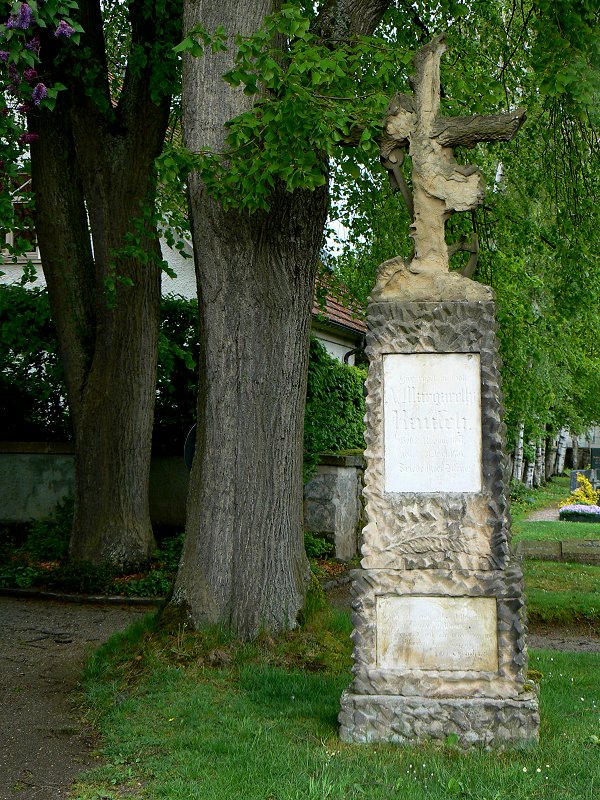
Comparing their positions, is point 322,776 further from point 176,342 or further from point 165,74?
point 176,342

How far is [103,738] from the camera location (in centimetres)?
588

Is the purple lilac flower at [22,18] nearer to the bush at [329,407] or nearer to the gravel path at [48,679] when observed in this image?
the gravel path at [48,679]

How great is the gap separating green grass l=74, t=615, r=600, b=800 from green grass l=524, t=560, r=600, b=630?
2436mm

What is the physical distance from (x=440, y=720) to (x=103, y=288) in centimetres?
789

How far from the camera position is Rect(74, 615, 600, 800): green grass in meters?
4.73

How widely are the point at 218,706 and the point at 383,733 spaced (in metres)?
1.27

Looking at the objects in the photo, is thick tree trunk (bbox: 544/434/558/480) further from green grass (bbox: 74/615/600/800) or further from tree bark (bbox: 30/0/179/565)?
green grass (bbox: 74/615/600/800)

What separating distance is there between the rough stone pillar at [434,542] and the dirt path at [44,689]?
5.43 ft

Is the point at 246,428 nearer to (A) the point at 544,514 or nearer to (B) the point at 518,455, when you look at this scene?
(A) the point at 544,514

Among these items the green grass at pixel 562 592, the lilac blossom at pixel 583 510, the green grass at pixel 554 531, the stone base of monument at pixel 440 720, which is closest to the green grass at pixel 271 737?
the stone base of monument at pixel 440 720

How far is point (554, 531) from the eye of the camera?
17.5m

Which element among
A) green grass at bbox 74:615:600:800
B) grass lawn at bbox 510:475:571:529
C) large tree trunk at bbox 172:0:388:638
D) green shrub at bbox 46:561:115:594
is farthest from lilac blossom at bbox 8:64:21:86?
grass lawn at bbox 510:475:571:529

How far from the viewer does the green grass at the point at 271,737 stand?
186 inches

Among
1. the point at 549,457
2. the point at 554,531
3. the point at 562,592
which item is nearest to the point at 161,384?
the point at 562,592
